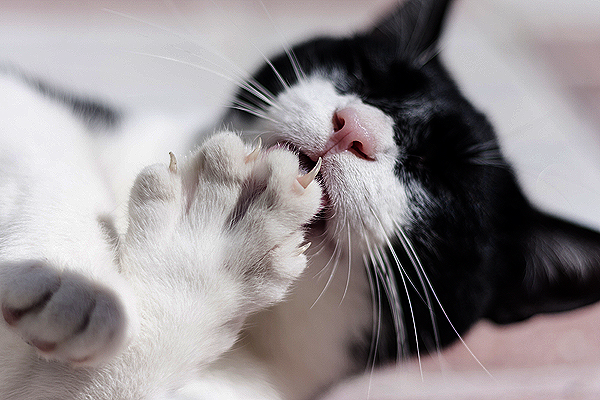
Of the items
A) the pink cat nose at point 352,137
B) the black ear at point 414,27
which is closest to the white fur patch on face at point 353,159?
the pink cat nose at point 352,137

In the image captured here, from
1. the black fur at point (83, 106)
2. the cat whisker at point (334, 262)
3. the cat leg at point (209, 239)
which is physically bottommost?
the cat whisker at point (334, 262)

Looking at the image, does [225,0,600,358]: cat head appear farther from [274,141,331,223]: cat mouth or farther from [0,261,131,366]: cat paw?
[0,261,131,366]: cat paw

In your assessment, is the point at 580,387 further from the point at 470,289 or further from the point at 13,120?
the point at 13,120

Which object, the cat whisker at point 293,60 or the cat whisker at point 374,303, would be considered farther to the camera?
the cat whisker at point 293,60

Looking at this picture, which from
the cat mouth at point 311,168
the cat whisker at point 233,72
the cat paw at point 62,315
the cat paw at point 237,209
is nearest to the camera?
the cat paw at point 62,315

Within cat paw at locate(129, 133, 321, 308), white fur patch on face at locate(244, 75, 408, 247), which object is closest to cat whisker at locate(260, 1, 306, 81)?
white fur patch on face at locate(244, 75, 408, 247)

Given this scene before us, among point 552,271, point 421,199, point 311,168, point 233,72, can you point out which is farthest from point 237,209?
point 552,271

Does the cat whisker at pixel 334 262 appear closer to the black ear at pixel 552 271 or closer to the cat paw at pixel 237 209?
the cat paw at pixel 237 209

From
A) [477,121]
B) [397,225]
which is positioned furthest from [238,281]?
[477,121]
